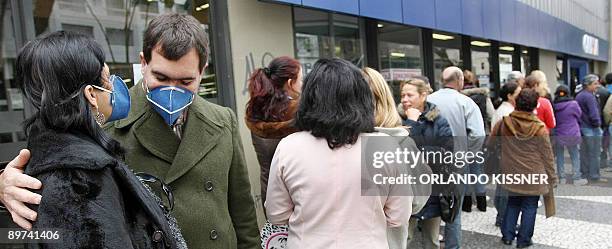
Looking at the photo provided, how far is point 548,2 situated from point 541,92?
31.3 feet

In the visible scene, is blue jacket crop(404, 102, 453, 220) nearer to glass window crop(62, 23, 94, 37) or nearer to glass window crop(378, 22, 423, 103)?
glass window crop(62, 23, 94, 37)


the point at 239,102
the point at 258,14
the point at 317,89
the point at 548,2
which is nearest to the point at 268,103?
the point at 317,89

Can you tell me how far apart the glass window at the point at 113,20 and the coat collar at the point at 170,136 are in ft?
6.56

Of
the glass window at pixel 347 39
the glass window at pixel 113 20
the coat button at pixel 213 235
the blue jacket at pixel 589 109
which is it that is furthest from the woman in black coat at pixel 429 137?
the blue jacket at pixel 589 109

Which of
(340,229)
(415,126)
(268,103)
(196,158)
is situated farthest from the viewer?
(415,126)

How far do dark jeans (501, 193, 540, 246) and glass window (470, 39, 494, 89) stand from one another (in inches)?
266

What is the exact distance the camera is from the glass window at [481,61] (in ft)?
35.7

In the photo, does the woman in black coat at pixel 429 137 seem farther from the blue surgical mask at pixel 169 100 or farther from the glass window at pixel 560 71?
the glass window at pixel 560 71

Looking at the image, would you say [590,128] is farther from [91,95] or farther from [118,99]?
[91,95]

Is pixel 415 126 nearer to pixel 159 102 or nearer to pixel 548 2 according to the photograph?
pixel 159 102

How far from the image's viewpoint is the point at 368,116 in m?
1.98

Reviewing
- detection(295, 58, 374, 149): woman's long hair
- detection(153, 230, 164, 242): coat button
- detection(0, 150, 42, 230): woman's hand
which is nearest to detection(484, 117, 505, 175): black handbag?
detection(295, 58, 374, 149): woman's long hair

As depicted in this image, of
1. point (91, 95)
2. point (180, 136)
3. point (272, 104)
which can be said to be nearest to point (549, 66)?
point (272, 104)

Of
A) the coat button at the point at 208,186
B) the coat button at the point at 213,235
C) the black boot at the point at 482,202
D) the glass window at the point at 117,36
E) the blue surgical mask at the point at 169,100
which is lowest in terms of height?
the black boot at the point at 482,202
